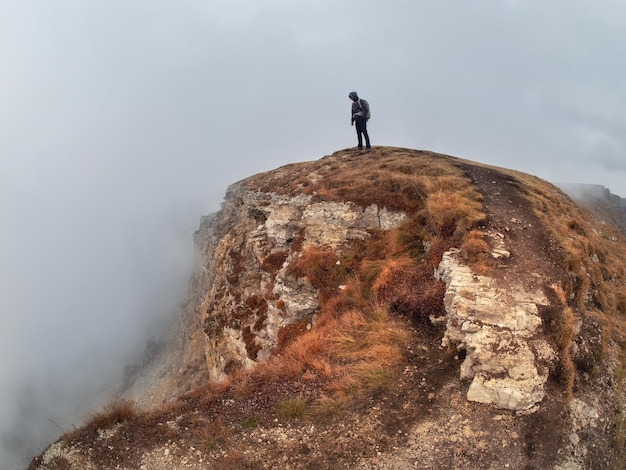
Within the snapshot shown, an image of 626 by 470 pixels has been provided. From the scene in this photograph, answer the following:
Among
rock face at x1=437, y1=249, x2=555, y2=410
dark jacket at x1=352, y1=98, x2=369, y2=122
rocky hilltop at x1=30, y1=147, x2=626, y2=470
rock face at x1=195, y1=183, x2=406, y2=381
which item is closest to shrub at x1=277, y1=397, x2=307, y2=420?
rocky hilltop at x1=30, y1=147, x2=626, y2=470

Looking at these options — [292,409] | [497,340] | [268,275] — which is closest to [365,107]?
[268,275]

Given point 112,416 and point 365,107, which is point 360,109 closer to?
point 365,107

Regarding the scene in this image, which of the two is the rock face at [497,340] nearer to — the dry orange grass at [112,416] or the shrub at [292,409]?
the shrub at [292,409]

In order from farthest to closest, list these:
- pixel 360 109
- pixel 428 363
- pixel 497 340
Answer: pixel 360 109 → pixel 428 363 → pixel 497 340

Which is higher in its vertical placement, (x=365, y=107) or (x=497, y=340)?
(x=365, y=107)

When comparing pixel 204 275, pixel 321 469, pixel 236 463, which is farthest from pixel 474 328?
pixel 204 275

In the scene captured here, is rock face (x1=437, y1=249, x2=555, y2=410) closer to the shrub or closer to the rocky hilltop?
the rocky hilltop

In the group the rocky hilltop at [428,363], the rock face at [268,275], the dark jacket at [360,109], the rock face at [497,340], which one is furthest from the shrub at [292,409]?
the dark jacket at [360,109]

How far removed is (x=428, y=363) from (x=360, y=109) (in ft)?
→ 69.0

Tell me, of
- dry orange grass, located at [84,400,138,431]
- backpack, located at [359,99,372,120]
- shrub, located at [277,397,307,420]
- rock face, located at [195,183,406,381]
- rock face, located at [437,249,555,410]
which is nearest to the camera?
rock face, located at [437,249,555,410]

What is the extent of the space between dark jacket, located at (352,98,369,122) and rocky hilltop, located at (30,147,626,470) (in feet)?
27.5

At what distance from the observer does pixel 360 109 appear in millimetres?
28562

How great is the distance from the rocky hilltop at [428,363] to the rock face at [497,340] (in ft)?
0.14

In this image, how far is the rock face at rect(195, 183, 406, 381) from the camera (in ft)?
75.2
